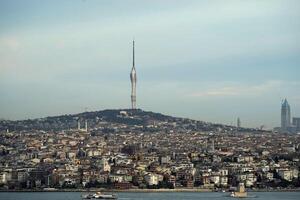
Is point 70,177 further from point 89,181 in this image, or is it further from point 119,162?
point 119,162

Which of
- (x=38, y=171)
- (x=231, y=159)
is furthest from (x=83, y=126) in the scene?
(x=38, y=171)

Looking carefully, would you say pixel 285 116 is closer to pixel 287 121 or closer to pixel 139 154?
pixel 287 121

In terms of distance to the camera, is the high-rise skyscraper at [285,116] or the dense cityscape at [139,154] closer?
the dense cityscape at [139,154]

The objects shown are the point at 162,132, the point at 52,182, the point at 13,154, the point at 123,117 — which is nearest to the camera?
the point at 52,182

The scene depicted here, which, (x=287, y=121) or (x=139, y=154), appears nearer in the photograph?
(x=139, y=154)

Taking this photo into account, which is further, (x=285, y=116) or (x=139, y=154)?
(x=285, y=116)

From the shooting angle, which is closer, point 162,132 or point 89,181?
point 89,181

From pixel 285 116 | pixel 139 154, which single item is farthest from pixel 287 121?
pixel 139 154

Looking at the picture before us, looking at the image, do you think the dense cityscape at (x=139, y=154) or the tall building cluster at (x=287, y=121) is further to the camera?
the tall building cluster at (x=287, y=121)
